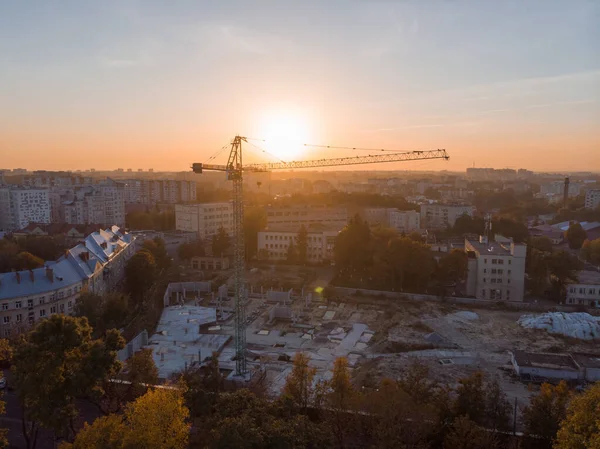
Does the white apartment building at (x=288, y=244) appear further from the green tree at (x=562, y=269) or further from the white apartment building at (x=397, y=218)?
the green tree at (x=562, y=269)

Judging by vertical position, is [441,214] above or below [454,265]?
above

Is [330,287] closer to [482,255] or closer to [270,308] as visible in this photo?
[270,308]

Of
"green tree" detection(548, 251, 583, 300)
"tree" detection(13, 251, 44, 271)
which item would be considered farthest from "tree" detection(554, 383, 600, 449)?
"tree" detection(13, 251, 44, 271)

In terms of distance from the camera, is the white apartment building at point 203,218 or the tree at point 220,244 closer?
the tree at point 220,244

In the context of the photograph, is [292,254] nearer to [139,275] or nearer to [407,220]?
[139,275]

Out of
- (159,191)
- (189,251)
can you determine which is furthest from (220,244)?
(159,191)

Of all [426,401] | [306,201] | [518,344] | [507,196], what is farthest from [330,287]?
[507,196]

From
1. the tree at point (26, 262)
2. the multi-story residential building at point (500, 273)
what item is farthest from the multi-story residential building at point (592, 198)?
the tree at point (26, 262)
